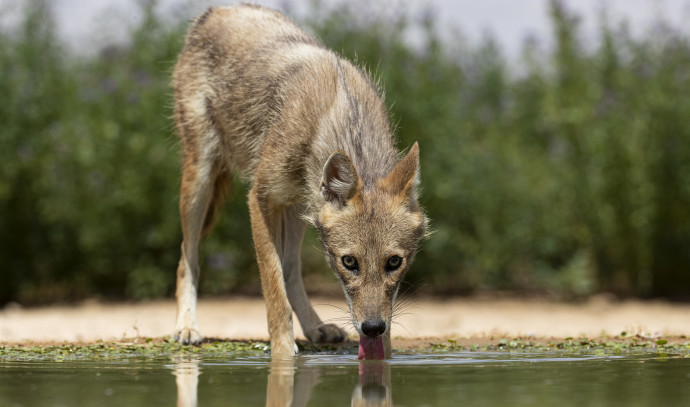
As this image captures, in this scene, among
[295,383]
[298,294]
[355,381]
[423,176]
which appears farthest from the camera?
[423,176]

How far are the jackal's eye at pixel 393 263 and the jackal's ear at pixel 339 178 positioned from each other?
536 mm

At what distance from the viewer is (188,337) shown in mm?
8141

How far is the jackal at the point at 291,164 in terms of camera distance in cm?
634

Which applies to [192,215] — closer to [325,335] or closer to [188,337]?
[188,337]

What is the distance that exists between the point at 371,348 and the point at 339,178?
1151 mm

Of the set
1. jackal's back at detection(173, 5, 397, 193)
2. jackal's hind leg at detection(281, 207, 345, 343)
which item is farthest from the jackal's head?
jackal's hind leg at detection(281, 207, 345, 343)

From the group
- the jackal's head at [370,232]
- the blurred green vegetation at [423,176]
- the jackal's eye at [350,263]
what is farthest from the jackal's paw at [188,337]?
the blurred green vegetation at [423,176]

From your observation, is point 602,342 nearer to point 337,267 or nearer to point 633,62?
point 337,267

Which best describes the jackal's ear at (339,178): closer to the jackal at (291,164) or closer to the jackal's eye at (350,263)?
the jackal at (291,164)

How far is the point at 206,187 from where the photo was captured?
894cm

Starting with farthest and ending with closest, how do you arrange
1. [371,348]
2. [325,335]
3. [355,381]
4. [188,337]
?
[325,335], [188,337], [371,348], [355,381]

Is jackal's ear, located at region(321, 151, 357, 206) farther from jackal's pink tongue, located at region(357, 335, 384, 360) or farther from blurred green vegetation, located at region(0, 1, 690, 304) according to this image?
blurred green vegetation, located at region(0, 1, 690, 304)

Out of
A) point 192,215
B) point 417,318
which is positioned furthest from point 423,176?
point 192,215

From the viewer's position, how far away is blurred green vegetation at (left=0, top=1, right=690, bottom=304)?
43.1 feet
